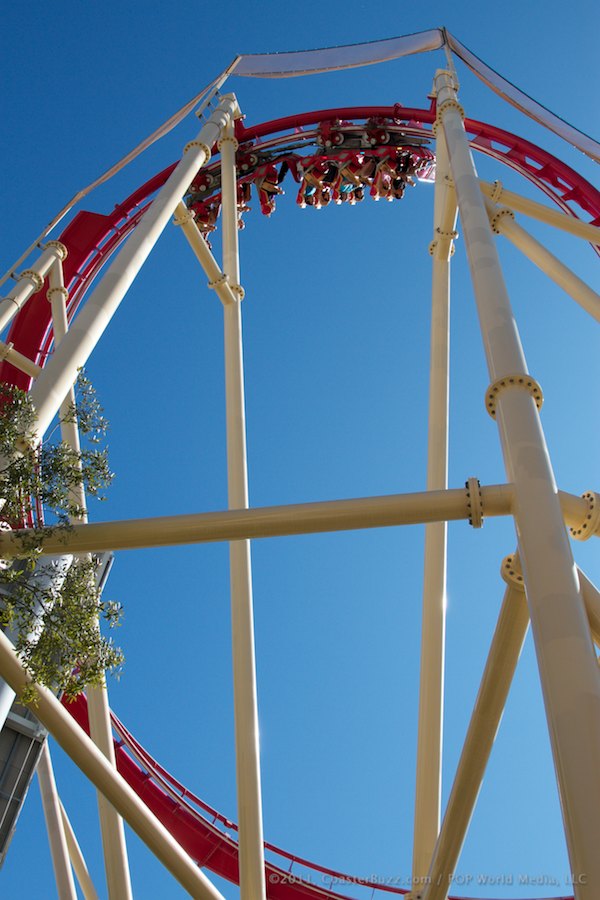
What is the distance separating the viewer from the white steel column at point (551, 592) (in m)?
2.24

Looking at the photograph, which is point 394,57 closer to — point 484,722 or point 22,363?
point 22,363

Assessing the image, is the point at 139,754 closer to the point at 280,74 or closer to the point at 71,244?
the point at 71,244

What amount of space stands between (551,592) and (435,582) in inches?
122

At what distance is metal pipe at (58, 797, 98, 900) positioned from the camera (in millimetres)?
7301

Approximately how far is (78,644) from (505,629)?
1954 mm

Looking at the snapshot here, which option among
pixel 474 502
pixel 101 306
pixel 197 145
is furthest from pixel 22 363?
pixel 474 502

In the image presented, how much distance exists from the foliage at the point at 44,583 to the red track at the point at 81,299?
210 inches

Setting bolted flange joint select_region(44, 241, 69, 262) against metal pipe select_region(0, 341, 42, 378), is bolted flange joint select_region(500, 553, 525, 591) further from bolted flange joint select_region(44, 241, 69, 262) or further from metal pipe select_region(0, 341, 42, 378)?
bolted flange joint select_region(44, 241, 69, 262)

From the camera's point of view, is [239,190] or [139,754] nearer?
[139,754]

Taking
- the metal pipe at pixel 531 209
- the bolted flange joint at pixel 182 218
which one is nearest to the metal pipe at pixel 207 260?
the bolted flange joint at pixel 182 218

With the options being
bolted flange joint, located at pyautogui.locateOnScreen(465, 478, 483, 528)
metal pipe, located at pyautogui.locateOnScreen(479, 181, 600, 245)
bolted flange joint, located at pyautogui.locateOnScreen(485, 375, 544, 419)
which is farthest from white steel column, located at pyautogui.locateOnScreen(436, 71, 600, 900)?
metal pipe, located at pyautogui.locateOnScreen(479, 181, 600, 245)

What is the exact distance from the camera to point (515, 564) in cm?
324

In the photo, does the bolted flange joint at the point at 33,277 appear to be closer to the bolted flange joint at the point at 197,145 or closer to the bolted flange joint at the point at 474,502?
the bolted flange joint at the point at 197,145

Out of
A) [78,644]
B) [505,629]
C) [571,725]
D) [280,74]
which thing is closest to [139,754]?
[78,644]
